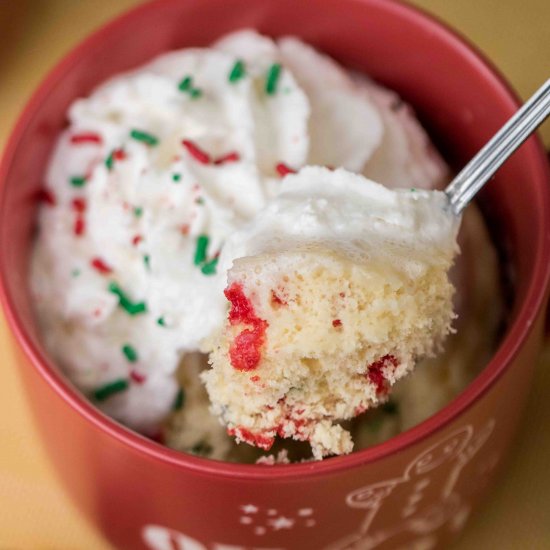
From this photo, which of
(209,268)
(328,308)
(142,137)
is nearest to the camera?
(328,308)

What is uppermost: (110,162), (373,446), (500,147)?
(500,147)

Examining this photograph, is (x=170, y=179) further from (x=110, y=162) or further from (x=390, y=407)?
(x=390, y=407)

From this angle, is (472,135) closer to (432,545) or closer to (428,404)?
(428,404)

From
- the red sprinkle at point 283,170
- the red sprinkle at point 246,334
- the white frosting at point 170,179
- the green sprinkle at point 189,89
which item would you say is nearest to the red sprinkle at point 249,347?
the red sprinkle at point 246,334

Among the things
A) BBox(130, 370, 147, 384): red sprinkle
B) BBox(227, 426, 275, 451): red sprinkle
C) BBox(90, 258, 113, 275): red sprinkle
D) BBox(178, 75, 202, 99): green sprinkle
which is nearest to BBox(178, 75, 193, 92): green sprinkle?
BBox(178, 75, 202, 99): green sprinkle

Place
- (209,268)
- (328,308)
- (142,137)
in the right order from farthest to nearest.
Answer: (142,137) < (209,268) < (328,308)

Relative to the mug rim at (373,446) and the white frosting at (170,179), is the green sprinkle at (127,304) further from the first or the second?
the mug rim at (373,446)

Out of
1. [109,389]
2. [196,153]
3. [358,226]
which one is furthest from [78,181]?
[358,226]
